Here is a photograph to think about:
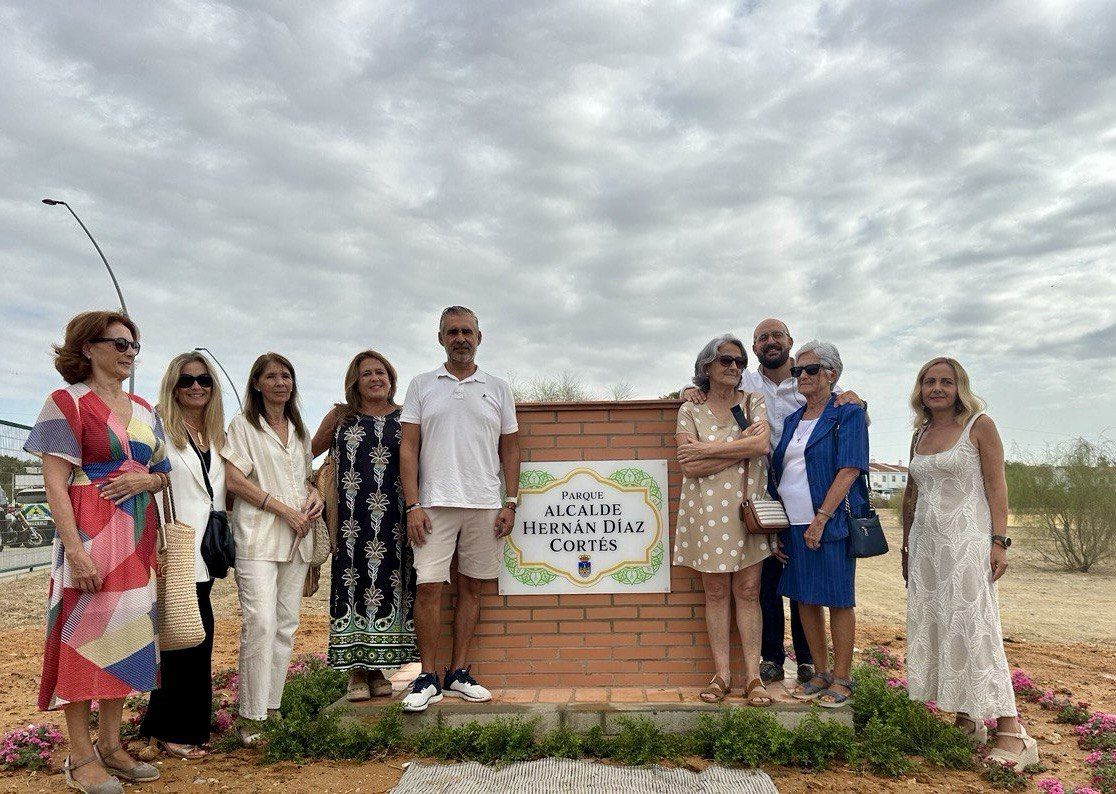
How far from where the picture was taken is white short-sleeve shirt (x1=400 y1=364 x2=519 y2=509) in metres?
4.21

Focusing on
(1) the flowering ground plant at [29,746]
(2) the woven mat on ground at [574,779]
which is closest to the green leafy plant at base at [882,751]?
(2) the woven mat on ground at [574,779]

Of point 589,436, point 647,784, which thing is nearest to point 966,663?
point 647,784

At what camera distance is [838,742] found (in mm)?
3945

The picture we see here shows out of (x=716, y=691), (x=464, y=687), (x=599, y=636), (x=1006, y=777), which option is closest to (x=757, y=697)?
(x=716, y=691)

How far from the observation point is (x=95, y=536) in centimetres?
350

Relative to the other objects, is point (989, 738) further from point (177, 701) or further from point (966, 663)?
point (177, 701)

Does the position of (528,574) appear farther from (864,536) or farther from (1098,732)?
(1098,732)

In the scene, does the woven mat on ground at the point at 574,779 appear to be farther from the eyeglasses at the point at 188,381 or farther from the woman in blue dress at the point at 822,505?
the eyeglasses at the point at 188,381

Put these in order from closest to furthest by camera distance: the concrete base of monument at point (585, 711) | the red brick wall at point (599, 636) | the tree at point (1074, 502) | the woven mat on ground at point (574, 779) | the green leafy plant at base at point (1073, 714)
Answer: the woven mat on ground at point (574, 779)
the concrete base of monument at point (585, 711)
the red brick wall at point (599, 636)
the green leafy plant at base at point (1073, 714)
the tree at point (1074, 502)

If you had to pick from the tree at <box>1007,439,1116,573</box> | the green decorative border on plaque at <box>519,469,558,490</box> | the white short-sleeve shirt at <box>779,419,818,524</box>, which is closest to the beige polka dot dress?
the white short-sleeve shirt at <box>779,419,818,524</box>

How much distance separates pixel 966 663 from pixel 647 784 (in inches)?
71.0

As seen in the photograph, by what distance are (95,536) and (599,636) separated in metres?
2.71

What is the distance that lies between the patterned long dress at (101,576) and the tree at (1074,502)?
1654 centimetres

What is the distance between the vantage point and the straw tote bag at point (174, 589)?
3762 millimetres
